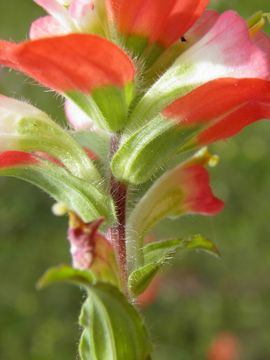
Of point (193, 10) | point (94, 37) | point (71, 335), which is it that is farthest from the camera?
point (71, 335)

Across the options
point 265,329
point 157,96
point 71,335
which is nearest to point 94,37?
point 157,96

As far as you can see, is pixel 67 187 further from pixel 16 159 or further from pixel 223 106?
pixel 223 106

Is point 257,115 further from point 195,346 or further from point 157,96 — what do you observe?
point 195,346

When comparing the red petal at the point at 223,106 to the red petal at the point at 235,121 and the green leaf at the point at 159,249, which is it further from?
the green leaf at the point at 159,249

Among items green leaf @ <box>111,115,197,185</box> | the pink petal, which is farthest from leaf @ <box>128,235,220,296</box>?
the pink petal

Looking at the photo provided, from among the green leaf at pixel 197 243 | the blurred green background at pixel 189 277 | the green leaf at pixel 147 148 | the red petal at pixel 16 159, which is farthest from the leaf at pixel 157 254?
the blurred green background at pixel 189 277

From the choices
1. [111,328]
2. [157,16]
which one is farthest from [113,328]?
[157,16]

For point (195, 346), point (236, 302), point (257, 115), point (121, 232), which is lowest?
Answer: point (121, 232)
